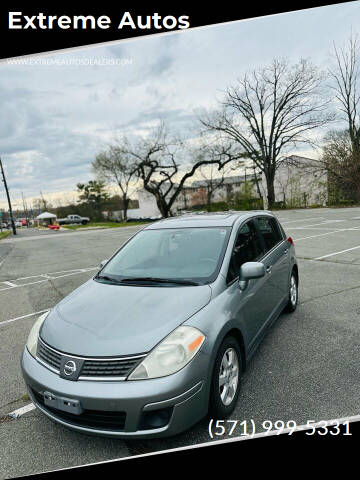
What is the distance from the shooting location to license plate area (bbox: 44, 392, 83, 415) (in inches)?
79.5

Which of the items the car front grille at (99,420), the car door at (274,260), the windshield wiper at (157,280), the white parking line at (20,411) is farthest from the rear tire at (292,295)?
the white parking line at (20,411)

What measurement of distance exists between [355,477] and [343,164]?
124 feet

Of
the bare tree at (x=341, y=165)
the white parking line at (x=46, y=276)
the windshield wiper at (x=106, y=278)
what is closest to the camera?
the windshield wiper at (x=106, y=278)

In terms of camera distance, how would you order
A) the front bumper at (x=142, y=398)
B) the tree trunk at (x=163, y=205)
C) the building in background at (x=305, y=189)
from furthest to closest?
the tree trunk at (x=163, y=205), the building in background at (x=305, y=189), the front bumper at (x=142, y=398)

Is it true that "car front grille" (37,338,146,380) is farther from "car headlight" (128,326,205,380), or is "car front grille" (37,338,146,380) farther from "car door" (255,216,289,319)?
"car door" (255,216,289,319)

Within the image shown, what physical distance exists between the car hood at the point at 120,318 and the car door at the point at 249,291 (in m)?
0.34

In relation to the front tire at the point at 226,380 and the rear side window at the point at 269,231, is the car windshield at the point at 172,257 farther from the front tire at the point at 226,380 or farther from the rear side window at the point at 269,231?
the rear side window at the point at 269,231

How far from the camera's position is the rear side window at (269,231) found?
13.1 feet

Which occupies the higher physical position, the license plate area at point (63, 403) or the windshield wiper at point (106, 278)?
the windshield wiper at point (106, 278)

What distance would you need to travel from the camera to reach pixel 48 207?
315ft

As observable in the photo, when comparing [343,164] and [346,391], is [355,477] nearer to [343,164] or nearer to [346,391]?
[346,391]

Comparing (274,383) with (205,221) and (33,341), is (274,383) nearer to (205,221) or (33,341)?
(205,221)

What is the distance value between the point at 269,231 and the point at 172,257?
5.27ft

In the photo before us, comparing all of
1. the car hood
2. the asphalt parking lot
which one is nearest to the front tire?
the asphalt parking lot
